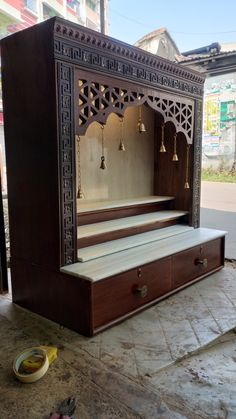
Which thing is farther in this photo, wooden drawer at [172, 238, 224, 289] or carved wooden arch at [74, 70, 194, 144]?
wooden drawer at [172, 238, 224, 289]

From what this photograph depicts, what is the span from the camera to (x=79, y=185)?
8.38ft

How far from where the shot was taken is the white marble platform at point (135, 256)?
2111 millimetres

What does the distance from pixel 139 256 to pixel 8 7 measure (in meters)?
7.83

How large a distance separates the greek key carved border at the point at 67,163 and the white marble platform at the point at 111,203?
1.67 ft

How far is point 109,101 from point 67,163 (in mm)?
583

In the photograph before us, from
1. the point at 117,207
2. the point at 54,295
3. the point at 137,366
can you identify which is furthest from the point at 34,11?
the point at 137,366

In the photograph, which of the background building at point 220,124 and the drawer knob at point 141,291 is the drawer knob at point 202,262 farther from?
the background building at point 220,124

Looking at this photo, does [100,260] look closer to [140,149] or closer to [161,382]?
[161,382]

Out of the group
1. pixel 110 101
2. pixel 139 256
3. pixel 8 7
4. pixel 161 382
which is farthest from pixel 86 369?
pixel 8 7

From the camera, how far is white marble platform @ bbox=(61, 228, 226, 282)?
211cm

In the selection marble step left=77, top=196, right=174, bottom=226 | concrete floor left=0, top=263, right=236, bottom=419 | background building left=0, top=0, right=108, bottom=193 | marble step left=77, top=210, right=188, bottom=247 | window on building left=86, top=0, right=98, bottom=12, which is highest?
window on building left=86, top=0, right=98, bottom=12

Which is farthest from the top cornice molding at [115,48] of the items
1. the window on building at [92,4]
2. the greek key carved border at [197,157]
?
the window on building at [92,4]

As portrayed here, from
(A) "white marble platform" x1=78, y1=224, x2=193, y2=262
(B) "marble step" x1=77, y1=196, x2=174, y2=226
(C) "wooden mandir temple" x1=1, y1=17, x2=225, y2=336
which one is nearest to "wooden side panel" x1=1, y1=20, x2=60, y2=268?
(C) "wooden mandir temple" x1=1, y1=17, x2=225, y2=336

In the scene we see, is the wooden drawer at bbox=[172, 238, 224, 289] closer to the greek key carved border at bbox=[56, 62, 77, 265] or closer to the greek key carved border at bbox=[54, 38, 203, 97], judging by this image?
the greek key carved border at bbox=[56, 62, 77, 265]
